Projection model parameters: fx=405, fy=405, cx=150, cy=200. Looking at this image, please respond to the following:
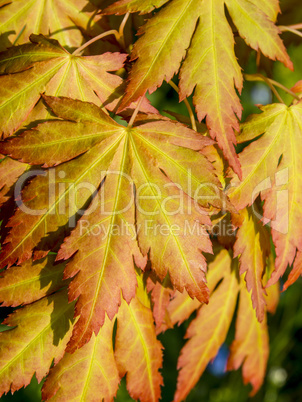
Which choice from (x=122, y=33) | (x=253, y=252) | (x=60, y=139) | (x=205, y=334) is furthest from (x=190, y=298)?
(x=122, y=33)

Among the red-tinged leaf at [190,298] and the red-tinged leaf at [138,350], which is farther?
the red-tinged leaf at [190,298]

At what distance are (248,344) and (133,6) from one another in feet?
3.13

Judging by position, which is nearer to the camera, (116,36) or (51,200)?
(51,200)

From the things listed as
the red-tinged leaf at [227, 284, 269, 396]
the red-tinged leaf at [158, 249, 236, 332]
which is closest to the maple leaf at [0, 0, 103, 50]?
the red-tinged leaf at [158, 249, 236, 332]

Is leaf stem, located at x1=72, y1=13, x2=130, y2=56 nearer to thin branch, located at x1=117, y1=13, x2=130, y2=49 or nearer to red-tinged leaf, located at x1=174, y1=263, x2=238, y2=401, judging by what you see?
thin branch, located at x1=117, y1=13, x2=130, y2=49

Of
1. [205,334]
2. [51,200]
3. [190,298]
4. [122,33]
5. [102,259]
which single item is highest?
[122,33]

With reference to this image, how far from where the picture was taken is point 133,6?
727 millimetres

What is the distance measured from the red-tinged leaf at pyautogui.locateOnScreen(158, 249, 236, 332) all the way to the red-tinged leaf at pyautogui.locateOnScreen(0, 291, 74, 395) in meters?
0.30

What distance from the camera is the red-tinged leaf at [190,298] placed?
40.7 inches

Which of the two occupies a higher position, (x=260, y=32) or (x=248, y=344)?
(x=260, y=32)

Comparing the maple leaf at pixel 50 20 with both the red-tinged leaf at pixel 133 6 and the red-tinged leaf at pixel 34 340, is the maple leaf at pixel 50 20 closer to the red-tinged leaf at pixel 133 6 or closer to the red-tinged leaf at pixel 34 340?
the red-tinged leaf at pixel 133 6

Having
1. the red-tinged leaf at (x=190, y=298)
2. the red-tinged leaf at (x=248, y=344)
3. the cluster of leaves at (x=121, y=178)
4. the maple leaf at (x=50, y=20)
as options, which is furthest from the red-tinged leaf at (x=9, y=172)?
the red-tinged leaf at (x=248, y=344)

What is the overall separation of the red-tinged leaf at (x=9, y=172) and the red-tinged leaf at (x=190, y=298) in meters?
0.49

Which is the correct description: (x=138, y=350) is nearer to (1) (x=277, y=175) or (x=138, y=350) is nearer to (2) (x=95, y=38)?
(1) (x=277, y=175)
